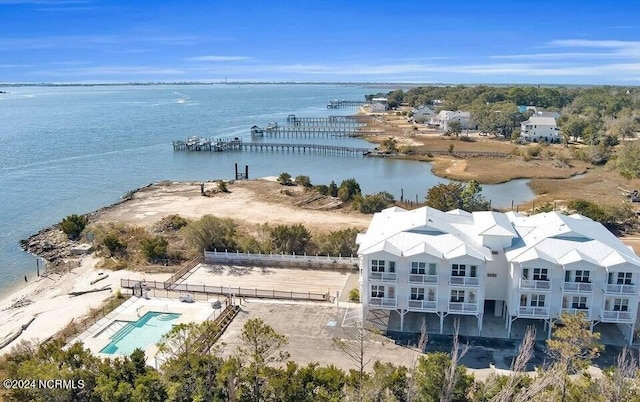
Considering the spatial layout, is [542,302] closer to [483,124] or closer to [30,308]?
[30,308]

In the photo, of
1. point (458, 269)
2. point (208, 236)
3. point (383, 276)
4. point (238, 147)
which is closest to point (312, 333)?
point (383, 276)

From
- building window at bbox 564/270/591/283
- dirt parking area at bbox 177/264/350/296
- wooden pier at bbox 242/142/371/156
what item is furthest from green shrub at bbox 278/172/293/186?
building window at bbox 564/270/591/283

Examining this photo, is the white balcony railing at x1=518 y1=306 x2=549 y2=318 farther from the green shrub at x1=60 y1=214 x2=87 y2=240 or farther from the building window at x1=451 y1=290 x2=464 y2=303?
the green shrub at x1=60 y1=214 x2=87 y2=240

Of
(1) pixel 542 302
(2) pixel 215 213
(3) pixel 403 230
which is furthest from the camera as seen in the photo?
(2) pixel 215 213

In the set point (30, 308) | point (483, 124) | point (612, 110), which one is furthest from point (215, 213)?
point (612, 110)

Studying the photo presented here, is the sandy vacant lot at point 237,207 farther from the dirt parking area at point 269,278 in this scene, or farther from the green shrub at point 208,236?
the dirt parking area at point 269,278

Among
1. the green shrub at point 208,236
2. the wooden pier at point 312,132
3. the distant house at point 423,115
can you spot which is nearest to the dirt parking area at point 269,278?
the green shrub at point 208,236

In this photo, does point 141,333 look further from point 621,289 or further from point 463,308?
point 621,289
